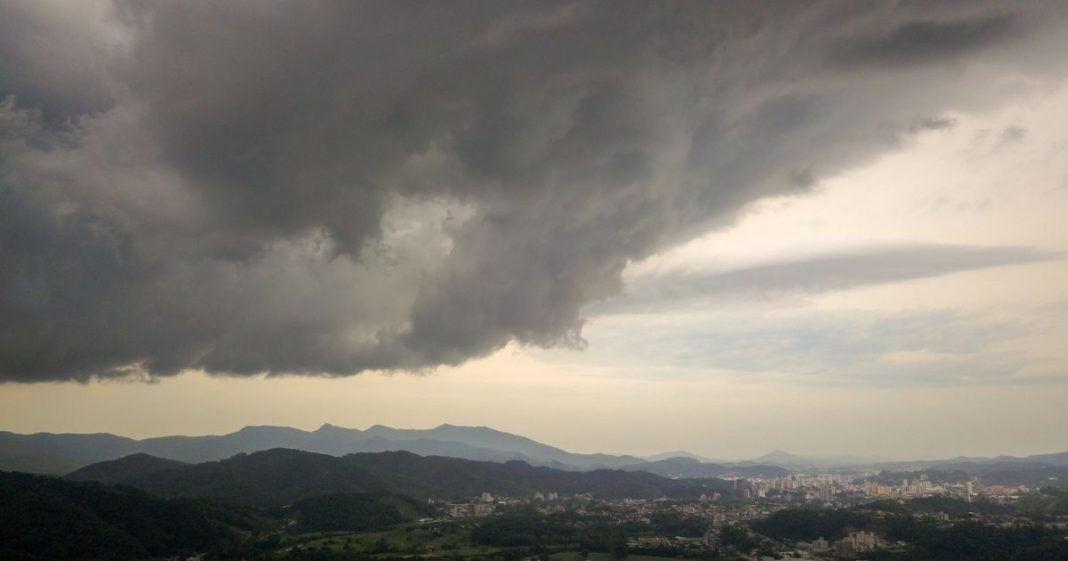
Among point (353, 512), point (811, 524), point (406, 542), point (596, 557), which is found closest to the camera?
point (596, 557)

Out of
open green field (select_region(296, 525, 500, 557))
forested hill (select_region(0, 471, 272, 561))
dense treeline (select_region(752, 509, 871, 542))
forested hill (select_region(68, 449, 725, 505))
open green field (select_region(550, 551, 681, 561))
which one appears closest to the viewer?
forested hill (select_region(0, 471, 272, 561))

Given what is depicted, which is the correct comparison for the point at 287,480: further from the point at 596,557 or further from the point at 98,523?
the point at 596,557

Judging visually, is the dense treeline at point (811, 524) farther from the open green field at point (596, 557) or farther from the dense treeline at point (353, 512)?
the dense treeline at point (353, 512)

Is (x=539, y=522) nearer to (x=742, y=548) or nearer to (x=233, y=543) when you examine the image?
(x=742, y=548)

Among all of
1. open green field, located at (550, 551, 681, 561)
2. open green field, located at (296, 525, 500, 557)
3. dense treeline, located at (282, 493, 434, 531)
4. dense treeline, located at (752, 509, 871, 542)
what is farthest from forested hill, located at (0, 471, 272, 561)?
dense treeline, located at (752, 509, 871, 542)

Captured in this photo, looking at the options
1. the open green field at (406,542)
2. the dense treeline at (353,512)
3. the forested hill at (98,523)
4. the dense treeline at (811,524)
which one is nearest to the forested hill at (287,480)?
the dense treeline at (353,512)

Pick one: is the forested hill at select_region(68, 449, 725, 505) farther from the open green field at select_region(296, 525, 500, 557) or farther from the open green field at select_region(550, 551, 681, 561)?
the open green field at select_region(550, 551, 681, 561)

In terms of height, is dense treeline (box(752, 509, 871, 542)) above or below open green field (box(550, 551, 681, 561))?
above

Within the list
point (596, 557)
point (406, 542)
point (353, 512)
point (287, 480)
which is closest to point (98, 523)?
point (406, 542)
